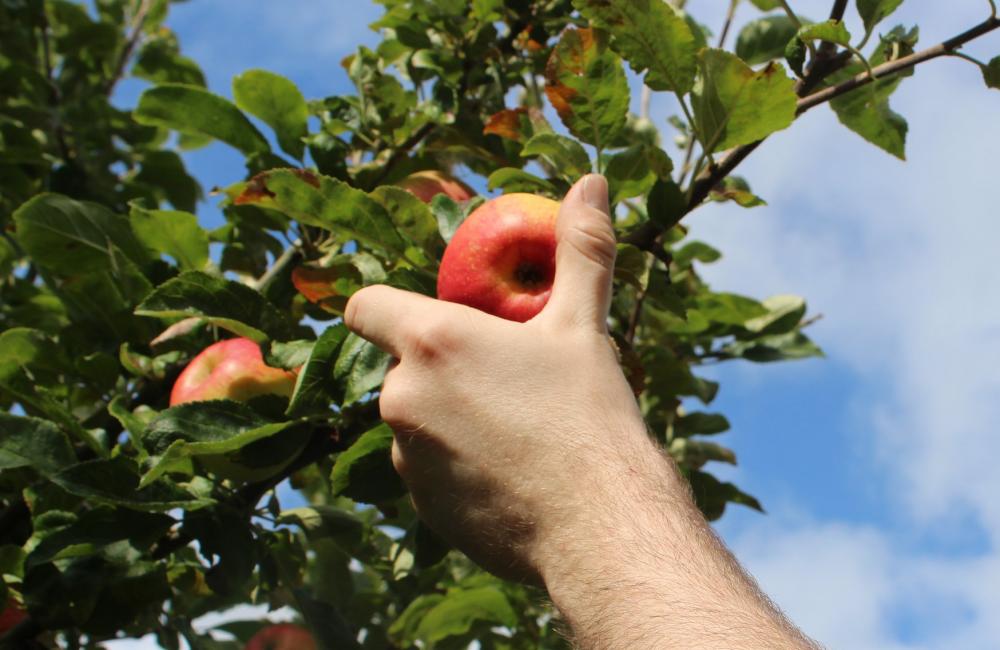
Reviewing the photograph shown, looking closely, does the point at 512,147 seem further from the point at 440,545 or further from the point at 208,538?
the point at 208,538

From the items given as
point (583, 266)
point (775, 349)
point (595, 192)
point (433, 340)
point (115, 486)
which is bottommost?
point (115, 486)

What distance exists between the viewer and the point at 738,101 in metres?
1.29

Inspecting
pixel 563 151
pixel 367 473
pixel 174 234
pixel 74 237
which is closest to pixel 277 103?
pixel 174 234

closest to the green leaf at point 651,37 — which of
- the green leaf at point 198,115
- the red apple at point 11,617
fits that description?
the green leaf at point 198,115

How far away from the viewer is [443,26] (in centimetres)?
188

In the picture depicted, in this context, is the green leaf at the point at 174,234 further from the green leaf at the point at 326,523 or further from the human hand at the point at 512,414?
the human hand at the point at 512,414

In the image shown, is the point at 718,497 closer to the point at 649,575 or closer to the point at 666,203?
the point at 666,203

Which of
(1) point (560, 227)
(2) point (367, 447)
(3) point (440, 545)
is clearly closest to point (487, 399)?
(1) point (560, 227)

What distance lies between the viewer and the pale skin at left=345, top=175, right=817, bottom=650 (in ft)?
3.22

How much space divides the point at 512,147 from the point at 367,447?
594 millimetres

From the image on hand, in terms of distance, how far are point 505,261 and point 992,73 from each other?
0.64 meters

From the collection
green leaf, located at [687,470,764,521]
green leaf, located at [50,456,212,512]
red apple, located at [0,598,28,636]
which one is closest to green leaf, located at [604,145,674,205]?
green leaf, located at [687,470,764,521]

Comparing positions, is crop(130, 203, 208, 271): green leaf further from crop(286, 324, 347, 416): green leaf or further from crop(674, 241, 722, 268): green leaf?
crop(674, 241, 722, 268): green leaf

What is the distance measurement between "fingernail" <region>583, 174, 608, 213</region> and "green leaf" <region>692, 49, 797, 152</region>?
0.61 ft
